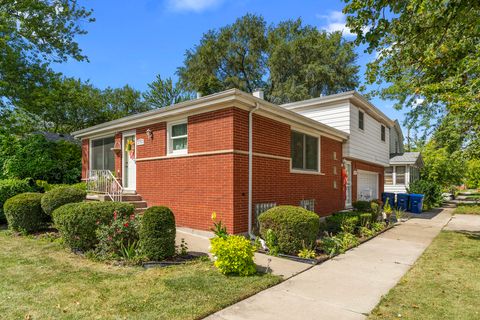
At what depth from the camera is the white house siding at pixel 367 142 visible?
13.7 m

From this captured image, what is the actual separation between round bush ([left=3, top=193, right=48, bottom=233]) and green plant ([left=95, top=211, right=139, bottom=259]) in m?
3.83

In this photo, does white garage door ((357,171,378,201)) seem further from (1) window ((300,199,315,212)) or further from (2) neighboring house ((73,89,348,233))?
(1) window ((300,199,315,212))

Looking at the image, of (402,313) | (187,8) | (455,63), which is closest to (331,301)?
(402,313)

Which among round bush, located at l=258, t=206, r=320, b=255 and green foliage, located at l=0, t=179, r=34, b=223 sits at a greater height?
green foliage, located at l=0, t=179, r=34, b=223

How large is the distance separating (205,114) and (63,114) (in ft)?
90.0

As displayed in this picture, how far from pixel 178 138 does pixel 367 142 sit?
1000cm

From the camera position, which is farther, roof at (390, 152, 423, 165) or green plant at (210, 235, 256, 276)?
roof at (390, 152, 423, 165)

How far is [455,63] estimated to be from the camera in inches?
340

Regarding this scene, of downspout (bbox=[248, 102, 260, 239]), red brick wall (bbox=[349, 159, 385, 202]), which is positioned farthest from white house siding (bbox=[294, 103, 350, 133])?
downspout (bbox=[248, 102, 260, 239])

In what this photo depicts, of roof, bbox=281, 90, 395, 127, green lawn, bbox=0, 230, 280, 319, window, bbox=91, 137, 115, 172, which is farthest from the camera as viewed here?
roof, bbox=281, 90, 395, 127

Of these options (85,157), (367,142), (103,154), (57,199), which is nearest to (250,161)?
(57,199)

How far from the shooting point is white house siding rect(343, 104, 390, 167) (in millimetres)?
13664

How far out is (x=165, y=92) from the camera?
32.6 metres

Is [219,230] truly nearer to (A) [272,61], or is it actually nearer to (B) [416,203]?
(B) [416,203]
